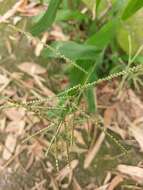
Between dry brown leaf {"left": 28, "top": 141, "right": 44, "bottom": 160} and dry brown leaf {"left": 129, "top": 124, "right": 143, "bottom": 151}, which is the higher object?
dry brown leaf {"left": 28, "top": 141, "right": 44, "bottom": 160}

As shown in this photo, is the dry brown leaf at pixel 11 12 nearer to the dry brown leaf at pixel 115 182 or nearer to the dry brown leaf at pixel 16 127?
the dry brown leaf at pixel 16 127

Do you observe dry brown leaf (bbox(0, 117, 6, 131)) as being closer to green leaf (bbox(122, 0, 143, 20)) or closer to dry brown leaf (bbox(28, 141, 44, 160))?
dry brown leaf (bbox(28, 141, 44, 160))

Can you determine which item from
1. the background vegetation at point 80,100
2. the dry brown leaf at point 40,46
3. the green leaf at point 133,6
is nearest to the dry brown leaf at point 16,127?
the background vegetation at point 80,100


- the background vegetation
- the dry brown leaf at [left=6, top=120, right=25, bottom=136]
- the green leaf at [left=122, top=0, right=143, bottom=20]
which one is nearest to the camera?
the green leaf at [left=122, top=0, right=143, bottom=20]

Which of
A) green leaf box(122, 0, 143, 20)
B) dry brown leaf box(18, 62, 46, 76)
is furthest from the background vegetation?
green leaf box(122, 0, 143, 20)

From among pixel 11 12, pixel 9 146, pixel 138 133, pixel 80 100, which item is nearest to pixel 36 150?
pixel 9 146

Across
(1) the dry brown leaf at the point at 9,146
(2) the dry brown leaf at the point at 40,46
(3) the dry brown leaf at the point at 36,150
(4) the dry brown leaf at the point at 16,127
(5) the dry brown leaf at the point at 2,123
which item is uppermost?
(2) the dry brown leaf at the point at 40,46

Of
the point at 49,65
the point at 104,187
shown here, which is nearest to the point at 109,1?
the point at 49,65
